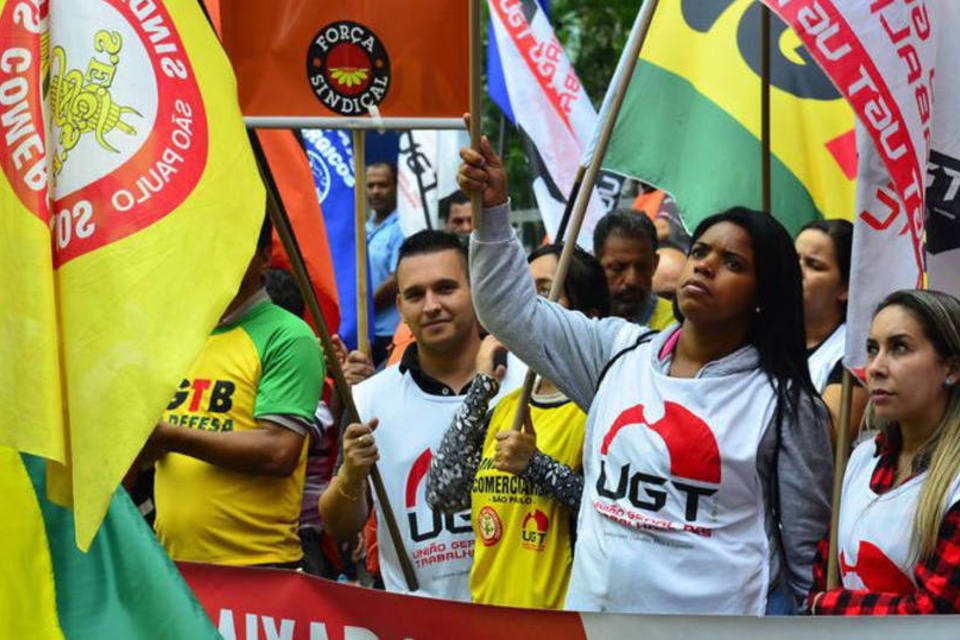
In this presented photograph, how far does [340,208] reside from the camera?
8.89 meters

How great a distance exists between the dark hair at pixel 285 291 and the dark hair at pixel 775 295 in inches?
133

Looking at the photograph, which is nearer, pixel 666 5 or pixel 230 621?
pixel 230 621

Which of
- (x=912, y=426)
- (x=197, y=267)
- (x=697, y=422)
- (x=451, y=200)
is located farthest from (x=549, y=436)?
(x=451, y=200)

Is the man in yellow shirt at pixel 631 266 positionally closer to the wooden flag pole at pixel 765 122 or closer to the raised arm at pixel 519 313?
the wooden flag pole at pixel 765 122

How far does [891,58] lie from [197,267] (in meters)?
1.84

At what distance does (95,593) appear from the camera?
4.09 metres

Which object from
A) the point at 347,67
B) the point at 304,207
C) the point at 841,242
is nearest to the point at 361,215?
the point at 347,67

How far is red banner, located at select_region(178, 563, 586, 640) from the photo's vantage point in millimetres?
4836

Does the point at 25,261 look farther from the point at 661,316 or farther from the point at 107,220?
the point at 661,316

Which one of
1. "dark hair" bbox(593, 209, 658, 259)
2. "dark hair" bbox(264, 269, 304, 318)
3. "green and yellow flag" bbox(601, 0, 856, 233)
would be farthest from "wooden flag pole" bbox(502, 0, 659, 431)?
"dark hair" bbox(264, 269, 304, 318)

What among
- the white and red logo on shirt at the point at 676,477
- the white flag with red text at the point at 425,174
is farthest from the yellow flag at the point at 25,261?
the white flag with red text at the point at 425,174

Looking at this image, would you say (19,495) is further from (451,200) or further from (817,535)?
(451,200)

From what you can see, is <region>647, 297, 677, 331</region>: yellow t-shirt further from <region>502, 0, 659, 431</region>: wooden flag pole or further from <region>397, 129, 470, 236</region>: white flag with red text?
<region>397, 129, 470, 236</region>: white flag with red text

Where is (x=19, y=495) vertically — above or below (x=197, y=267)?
below
